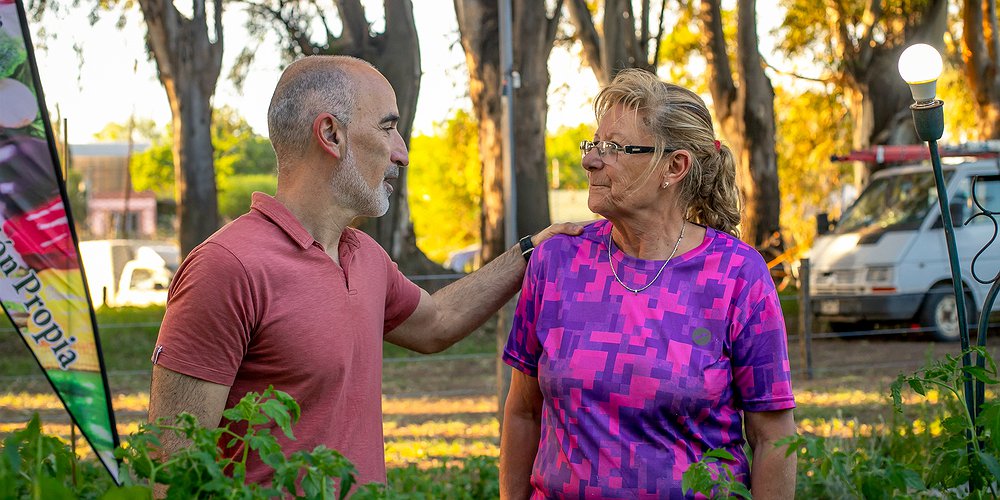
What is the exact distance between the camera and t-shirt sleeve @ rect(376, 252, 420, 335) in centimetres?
310

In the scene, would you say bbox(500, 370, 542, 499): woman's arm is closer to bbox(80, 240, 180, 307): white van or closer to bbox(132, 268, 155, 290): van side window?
bbox(80, 240, 180, 307): white van

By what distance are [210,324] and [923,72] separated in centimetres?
225

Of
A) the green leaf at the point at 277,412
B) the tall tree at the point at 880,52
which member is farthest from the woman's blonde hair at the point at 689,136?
the tall tree at the point at 880,52

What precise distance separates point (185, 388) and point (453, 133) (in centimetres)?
2931

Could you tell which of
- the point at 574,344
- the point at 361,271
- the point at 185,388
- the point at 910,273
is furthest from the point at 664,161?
the point at 910,273

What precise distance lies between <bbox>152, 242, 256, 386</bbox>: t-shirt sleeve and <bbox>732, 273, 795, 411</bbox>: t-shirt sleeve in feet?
3.62

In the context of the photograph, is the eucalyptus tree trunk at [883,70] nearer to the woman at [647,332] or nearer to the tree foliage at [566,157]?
the woman at [647,332]

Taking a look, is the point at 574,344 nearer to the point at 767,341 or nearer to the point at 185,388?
the point at 767,341

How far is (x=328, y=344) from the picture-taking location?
8.50 feet

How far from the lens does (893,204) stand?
47.3 feet

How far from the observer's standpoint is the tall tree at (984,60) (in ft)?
63.5

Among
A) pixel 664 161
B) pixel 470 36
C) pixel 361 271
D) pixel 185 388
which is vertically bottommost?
pixel 185 388

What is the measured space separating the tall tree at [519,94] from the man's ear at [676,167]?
12.7 meters

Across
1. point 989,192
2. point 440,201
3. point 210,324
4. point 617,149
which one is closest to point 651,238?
point 617,149
